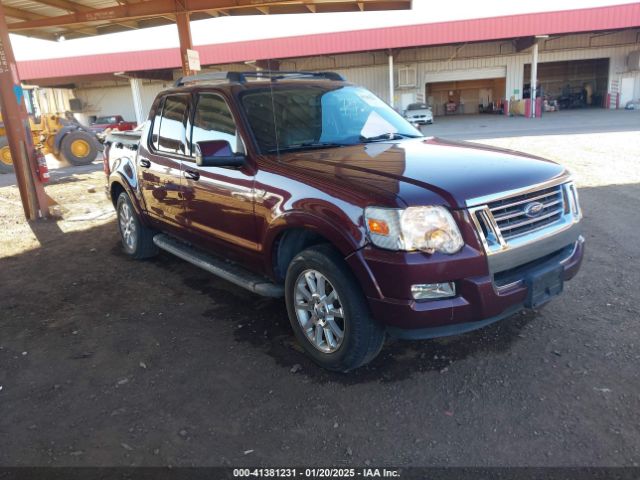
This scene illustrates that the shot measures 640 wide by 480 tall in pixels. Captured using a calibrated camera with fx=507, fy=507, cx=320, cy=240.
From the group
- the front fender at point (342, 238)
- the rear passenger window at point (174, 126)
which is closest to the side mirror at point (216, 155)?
the front fender at point (342, 238)

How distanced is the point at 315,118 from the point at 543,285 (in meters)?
2.21

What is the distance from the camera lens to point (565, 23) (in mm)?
28531

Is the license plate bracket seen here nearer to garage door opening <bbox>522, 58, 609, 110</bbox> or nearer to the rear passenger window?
the rear passenger window

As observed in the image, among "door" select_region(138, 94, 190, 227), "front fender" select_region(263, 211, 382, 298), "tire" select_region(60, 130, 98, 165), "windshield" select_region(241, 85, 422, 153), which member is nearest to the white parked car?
"tire" select_region(60, 130, 98, 165)

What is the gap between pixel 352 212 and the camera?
9.89 feet

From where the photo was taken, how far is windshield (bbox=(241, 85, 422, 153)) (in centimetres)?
399

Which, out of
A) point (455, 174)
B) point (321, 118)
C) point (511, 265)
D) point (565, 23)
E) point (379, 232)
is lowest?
point (511, 265)

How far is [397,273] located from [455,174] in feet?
2.58

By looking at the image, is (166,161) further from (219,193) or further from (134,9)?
(134,9)

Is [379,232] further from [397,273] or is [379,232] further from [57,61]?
[57,61]

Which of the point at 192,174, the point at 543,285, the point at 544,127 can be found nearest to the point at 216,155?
the point at 192,174

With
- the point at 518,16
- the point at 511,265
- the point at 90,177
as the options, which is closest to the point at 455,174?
the point at 511,265

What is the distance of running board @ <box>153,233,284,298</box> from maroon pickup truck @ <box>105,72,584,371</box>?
2 centimetres

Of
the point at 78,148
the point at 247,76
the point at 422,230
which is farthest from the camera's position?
the point at 78,148
